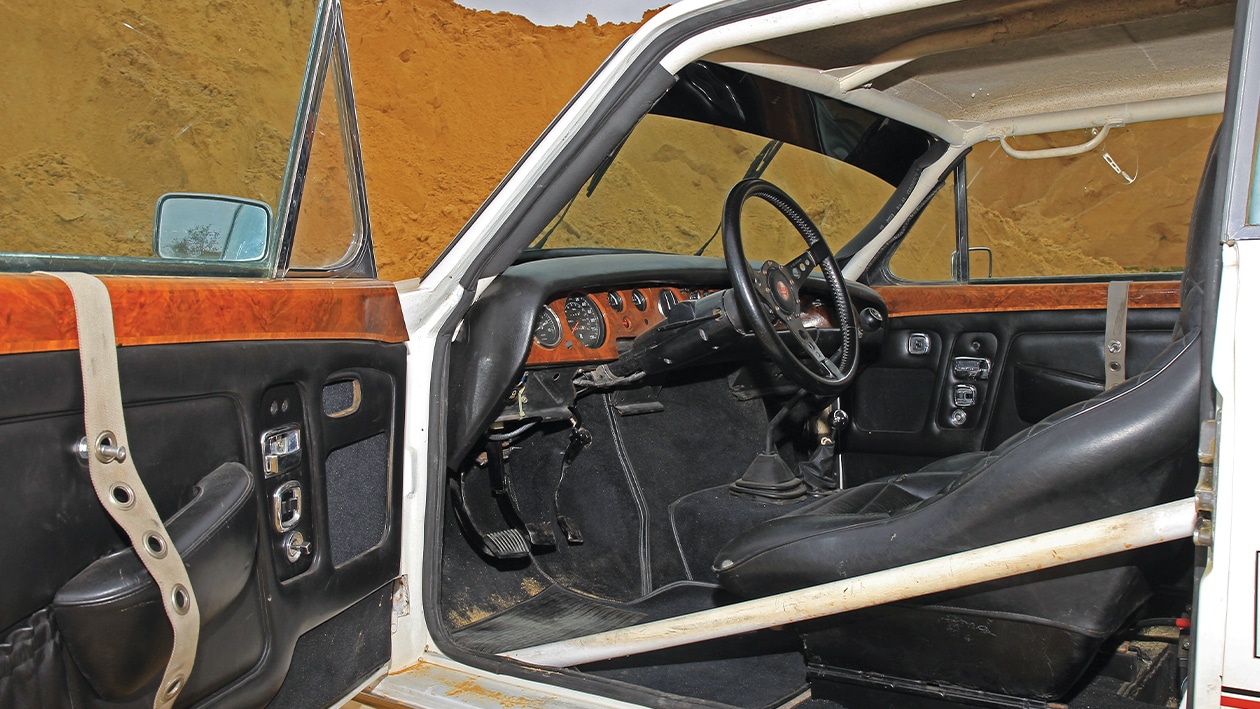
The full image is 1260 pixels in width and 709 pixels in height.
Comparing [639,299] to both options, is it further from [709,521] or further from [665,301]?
[709,521]

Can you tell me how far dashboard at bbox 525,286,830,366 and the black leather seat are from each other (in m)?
0.86

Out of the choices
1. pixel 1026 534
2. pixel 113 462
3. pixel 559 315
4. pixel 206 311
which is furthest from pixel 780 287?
pixel 113 462

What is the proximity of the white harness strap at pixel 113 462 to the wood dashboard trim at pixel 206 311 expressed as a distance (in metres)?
0.02

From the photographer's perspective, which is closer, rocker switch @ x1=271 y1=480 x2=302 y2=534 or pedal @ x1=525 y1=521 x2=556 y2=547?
rocker switch @ x1=271 y1=480 x2=302 y2=534

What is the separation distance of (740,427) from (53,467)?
2302 mm

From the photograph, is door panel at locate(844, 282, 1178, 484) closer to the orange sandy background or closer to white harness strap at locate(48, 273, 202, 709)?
white harness strap at locate(48, 273, 202, 709)

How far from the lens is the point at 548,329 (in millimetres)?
2420

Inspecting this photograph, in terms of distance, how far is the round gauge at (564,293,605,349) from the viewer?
250 cm

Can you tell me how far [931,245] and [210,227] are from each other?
267 cm

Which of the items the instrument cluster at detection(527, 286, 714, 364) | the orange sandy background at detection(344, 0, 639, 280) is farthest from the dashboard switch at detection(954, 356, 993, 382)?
the orange sandy background at detection(344, 0, 639, 280)

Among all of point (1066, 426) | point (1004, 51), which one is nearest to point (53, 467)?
point (1066, 426)

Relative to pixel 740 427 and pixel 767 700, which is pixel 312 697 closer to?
pixel 767 700

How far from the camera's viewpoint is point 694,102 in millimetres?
2215

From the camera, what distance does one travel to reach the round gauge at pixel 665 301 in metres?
2.77
